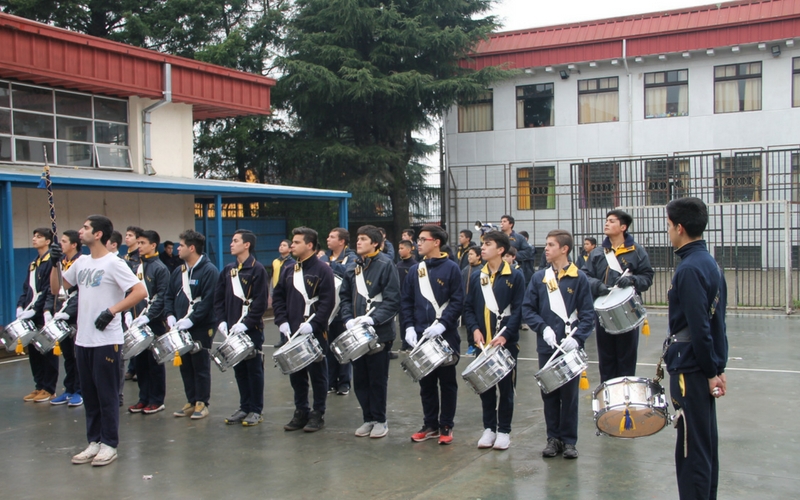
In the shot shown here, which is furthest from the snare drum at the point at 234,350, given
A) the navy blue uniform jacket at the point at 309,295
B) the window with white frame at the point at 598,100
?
the window with white frame at the point at 598,100

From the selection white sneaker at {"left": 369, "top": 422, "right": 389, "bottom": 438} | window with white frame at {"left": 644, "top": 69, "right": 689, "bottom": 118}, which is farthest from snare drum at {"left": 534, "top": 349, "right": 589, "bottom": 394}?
window with white frame at {"left": 644, "top": 69, "right": 689, "bottom": 118}

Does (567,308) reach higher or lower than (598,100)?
lower

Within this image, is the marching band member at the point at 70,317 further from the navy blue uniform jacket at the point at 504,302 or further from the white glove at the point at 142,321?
the navy blue uniform jacket at the point at 504,302

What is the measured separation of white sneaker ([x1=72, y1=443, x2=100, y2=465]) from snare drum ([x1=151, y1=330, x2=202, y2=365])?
133 centimetres

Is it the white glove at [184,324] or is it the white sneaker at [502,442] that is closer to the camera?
the white sneaker at [502,442]

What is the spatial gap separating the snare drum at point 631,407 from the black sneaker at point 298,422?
11.3ft

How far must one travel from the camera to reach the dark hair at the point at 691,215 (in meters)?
4.48

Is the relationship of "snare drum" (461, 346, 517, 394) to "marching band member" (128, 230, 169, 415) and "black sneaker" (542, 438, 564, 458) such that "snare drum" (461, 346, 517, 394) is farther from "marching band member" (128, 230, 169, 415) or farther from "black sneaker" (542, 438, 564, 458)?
"marching band member" (128, 230, 169, 415)

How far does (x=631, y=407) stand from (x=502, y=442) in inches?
73.6

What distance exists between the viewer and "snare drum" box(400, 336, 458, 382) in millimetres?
6324

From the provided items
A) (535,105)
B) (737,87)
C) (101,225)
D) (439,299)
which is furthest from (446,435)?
(535,105)

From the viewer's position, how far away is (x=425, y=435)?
6820 mm

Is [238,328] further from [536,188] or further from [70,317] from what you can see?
[536,188]

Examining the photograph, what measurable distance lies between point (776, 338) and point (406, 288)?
8027mm
